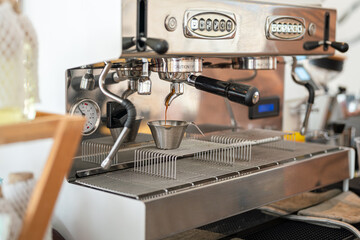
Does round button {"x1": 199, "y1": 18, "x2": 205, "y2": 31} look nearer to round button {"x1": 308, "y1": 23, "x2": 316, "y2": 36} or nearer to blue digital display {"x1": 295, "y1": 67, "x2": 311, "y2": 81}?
round button {"x1": 308, "y1": 23, "x2": 316, "y2": 36}

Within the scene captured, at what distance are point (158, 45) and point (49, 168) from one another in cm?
40

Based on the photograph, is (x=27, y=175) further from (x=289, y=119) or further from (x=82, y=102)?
(x=289, y=119)

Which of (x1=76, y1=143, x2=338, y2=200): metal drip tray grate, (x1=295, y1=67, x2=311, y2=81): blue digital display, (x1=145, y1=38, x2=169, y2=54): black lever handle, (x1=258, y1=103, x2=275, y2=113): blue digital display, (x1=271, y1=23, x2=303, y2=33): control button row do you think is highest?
(x1=271, y1=23, x2=303, y2=33): control button row

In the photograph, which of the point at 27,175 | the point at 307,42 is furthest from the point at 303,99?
the point at 27,175

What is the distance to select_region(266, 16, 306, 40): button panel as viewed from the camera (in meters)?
1.37


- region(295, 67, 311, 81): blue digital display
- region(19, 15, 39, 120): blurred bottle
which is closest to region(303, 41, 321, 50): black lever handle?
region(295, 67, 311, 81): blue digital display

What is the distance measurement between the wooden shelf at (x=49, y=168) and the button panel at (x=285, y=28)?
2.52 ft

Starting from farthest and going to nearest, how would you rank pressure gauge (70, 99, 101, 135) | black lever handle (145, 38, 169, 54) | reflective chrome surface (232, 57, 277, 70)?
Result: 1. reflective chrome surface (232, 57, 277, 70)
2. pressure gauge (70, 99, 101, 135)
3. black lever handle (145, 38, 169, 54)

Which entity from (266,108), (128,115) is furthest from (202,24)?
(266,108)

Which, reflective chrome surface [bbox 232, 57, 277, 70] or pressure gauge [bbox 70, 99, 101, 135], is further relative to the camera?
reflective chrome surface [bbox 232, 57, 277, 70]

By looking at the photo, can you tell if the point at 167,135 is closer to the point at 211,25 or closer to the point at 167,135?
the point at 167,135

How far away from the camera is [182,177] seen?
1237mm

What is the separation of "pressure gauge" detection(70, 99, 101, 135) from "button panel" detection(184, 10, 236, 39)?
308mm

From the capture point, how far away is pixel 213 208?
1.20 m
